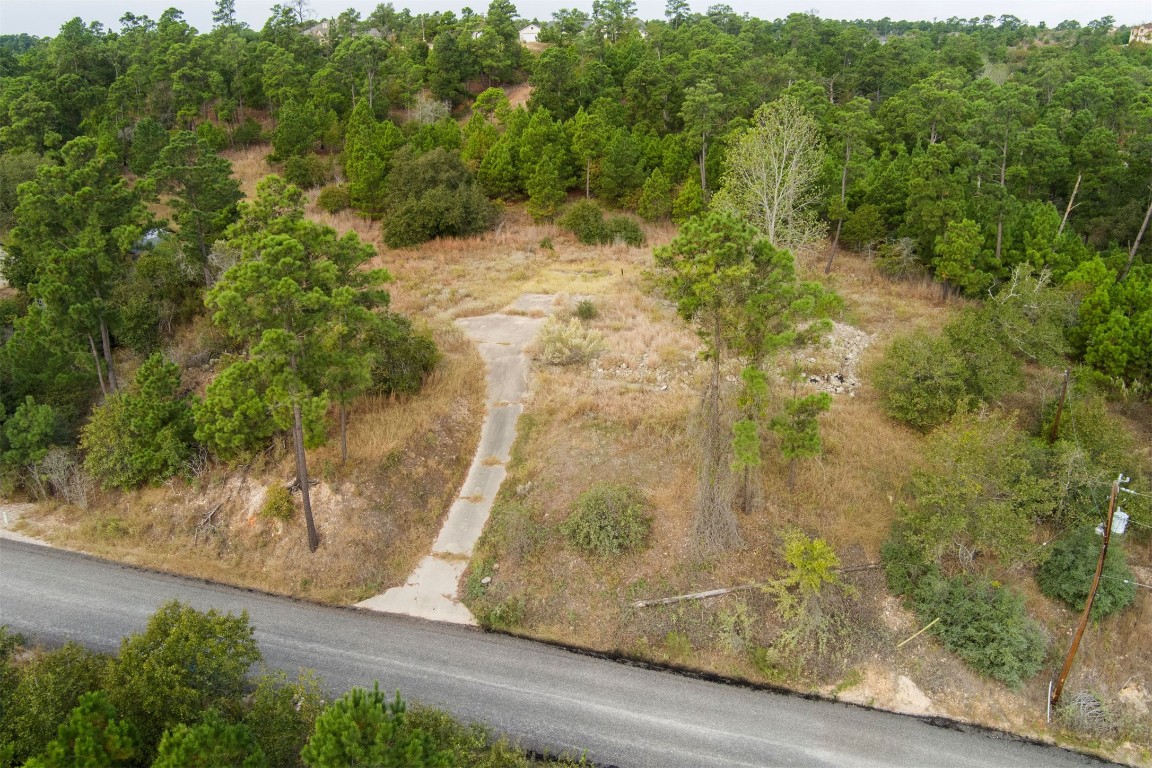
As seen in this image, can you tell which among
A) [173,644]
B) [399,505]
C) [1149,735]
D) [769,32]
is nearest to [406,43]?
[769,32]

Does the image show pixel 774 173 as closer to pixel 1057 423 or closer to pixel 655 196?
pixel 655 196

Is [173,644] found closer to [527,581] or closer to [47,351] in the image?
[527,581]

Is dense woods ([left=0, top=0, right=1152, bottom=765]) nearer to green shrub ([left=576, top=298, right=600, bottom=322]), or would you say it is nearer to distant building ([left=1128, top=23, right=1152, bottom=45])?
green shrub ([left=576, top=298, right=600, bottom=322])

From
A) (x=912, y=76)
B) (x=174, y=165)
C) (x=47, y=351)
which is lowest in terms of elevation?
(x=47, y=351)

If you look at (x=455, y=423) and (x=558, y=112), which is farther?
(x=558, y=112)

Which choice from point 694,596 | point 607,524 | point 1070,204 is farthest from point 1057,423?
point 1070,204

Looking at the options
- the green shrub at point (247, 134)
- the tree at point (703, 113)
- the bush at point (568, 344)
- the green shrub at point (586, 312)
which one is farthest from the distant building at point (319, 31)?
the bush at point (568, 344)
